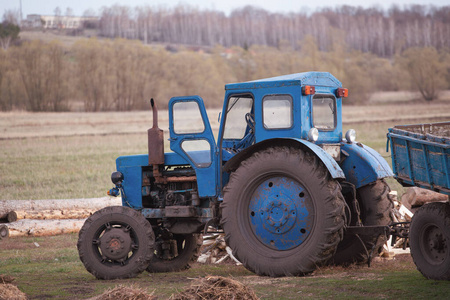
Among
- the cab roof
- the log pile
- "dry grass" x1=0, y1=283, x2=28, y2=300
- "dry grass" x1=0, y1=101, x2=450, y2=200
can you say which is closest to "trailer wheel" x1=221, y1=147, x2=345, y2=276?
the cab roof

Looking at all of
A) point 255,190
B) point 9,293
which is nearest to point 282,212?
point 255,190

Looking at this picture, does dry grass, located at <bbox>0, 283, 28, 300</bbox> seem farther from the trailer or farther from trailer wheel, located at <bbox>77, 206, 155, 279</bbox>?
the trailer

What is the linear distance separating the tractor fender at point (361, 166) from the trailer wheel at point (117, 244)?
3.09 m

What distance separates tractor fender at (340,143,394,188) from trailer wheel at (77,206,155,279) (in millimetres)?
3093

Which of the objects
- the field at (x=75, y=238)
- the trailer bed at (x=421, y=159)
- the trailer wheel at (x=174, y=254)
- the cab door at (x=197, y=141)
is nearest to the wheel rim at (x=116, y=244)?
Answer: the field at (x=75, y=238)

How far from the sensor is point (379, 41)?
119 meters

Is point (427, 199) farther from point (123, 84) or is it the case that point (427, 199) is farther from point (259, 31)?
point (259, 31)

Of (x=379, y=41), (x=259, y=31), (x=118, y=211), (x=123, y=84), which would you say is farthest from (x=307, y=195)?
(x=259, y=31)

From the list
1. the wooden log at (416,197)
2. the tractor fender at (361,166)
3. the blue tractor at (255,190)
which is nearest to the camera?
the blue tractor at (255,190)

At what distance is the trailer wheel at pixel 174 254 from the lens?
34.3ft

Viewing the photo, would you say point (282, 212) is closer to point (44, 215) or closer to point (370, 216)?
point (370, 216)

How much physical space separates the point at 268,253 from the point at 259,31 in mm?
137185

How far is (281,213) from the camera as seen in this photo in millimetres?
8594

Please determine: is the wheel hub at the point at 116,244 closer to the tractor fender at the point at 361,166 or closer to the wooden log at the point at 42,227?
the tractor fender at the point at 361,166
